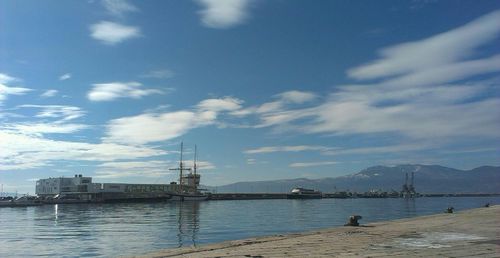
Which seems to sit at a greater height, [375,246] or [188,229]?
[375,246]

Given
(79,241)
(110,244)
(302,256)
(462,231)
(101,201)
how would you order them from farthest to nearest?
(101,201), (79,241), (110,244), (462,231), (302,256)

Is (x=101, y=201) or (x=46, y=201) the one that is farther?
(x=101, y=201)

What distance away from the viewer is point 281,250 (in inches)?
798

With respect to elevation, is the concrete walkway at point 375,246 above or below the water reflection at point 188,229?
→ above

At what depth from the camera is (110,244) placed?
37.6 m

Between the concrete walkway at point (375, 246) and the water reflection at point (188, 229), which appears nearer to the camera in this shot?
the concrete walkway at point (375, 246)

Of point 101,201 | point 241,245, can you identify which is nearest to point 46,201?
point 101,201

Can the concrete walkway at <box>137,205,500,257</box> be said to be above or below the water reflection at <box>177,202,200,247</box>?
above

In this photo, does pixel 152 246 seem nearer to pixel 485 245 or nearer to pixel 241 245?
pixel 241 245

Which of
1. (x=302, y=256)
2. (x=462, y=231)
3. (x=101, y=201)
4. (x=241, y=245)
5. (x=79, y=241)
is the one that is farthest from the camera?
(x=101, y=201)

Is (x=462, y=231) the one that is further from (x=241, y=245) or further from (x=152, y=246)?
(x=152, y=246)

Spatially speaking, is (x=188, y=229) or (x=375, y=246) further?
(x=188, y=229)

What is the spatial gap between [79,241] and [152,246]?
1030 cm

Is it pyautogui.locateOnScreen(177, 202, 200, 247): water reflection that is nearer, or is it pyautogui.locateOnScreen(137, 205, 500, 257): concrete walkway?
pyautogui.locateOnScreen(137, 205, 500, 257): concrete walkway
